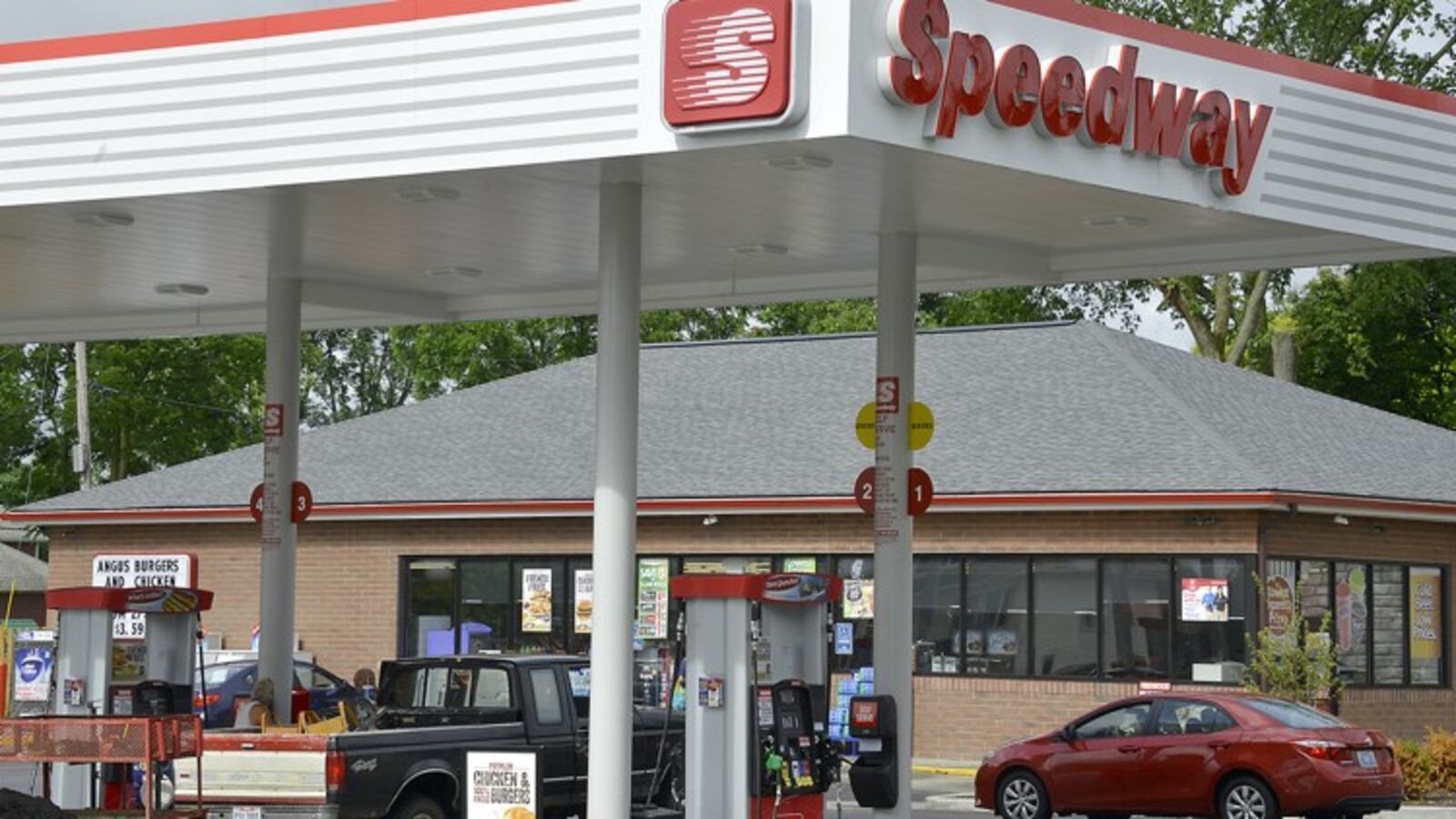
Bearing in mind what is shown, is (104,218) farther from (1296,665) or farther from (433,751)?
(1296,665)

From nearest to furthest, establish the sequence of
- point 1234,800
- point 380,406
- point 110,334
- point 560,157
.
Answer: point 560,157, point 1234,800, point 110,334, point 380,406

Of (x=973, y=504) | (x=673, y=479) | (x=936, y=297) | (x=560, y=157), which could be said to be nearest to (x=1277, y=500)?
(x=973, y=504)

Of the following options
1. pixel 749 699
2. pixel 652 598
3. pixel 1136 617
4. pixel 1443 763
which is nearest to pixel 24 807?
pixel 749 699

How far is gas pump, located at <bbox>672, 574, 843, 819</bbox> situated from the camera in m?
18.5

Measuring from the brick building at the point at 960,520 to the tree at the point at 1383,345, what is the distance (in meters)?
13.0

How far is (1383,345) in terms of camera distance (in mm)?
55781

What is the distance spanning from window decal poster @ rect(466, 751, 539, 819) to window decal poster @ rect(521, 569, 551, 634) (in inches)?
759

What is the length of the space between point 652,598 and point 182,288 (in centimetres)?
1282

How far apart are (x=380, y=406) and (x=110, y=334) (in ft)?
195

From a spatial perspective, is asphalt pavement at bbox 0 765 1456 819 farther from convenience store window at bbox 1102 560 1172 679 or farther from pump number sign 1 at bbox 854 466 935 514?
pump number sign 1 at bbox 854 466 935 514

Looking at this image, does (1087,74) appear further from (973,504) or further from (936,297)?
(936,297)

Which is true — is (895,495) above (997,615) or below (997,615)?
above

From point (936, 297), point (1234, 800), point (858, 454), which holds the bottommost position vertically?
point (1234, 800)

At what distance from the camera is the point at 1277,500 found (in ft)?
104
